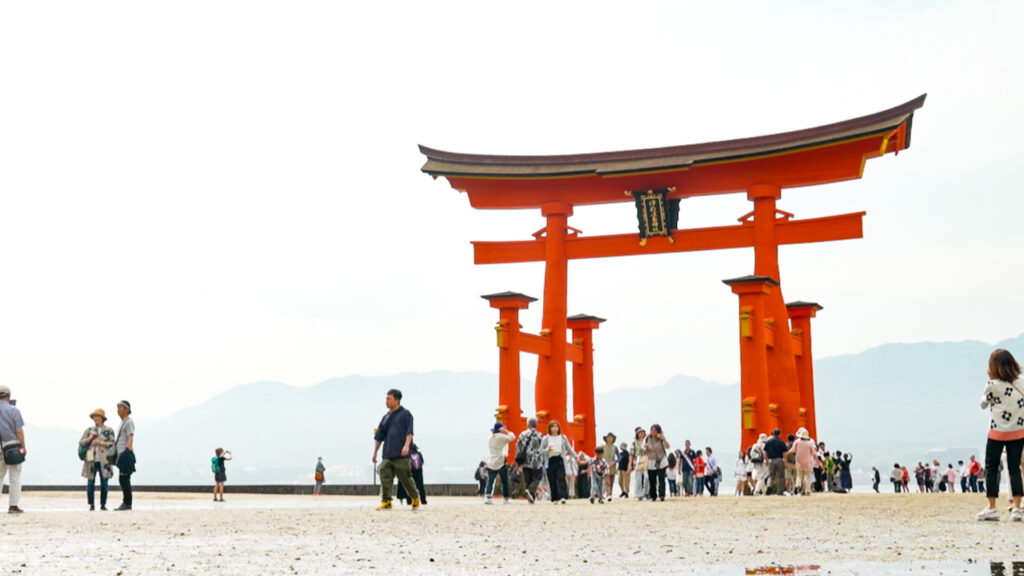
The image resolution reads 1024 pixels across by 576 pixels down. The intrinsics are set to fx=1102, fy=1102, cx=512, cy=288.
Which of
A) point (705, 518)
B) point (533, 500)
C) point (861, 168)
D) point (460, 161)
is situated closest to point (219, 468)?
point (533, 500)

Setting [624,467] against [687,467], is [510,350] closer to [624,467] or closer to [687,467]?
[624,467]

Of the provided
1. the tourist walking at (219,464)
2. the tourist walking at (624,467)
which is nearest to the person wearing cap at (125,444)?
the tourist walking at (219,464)

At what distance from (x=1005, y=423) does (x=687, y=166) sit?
15.5 metres

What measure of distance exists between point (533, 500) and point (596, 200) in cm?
1074

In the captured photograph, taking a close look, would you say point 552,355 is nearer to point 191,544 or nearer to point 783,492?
point 783,492

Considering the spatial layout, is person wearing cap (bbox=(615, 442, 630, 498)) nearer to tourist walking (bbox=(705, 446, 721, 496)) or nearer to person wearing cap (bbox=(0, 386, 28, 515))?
tourist walking (bbox=(705, 446, 721, 496))

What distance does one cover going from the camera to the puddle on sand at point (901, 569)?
5664 millimetres

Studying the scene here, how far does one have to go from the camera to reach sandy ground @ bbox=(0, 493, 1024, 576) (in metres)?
6.43

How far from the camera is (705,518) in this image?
11484 millimetres

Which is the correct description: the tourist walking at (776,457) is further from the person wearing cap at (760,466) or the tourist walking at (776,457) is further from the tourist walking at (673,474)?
the tourist walking at (673,474)

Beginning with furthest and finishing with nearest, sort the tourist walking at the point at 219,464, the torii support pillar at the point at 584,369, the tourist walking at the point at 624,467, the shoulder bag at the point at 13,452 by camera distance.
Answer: the torii support pillar at the point at 584,369 → the tourist walking at the point at 219,464 → the tourist walking at the point at 624,467 → the shoulder bag at the point at 13,452

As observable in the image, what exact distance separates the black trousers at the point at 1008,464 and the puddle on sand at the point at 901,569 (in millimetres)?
3877

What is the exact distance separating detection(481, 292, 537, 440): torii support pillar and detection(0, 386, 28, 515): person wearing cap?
12.5 meters

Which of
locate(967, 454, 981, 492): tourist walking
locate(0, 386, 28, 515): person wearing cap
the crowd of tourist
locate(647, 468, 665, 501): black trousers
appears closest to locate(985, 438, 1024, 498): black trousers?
the crowd of tourist
